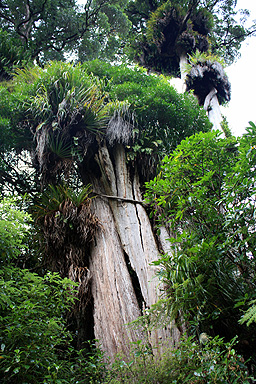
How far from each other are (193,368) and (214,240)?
1153 millimetres

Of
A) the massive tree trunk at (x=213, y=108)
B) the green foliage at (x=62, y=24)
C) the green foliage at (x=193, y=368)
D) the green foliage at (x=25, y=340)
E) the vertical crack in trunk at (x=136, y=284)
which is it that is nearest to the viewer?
the green foliage at (x=193, y=368)

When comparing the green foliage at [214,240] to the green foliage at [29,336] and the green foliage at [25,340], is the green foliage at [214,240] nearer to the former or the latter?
the green foliage at [29,336]

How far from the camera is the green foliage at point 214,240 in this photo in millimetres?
2973

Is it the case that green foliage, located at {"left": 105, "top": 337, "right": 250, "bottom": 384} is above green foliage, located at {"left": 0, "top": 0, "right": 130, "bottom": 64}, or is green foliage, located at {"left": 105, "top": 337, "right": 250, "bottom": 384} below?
below

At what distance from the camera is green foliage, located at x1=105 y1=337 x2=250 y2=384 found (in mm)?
2348

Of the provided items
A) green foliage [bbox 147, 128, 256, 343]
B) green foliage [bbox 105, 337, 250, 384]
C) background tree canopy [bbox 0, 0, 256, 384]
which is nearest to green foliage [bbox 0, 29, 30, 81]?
background tree canopy [bbox 0, 0, 256, 384]

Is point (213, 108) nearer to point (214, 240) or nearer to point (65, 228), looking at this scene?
point (65, 228)

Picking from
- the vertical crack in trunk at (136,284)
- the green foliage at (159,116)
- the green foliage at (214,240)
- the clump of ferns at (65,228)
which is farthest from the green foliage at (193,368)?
the green foliage at (159,116)

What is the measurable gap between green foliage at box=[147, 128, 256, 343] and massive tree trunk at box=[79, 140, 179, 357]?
1.87 ft

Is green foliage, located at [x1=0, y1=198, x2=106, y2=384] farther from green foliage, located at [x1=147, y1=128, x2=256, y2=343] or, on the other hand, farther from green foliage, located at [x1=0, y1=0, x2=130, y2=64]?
green foliage, located at [x1=0, y1=0, x2=130, y2=64]

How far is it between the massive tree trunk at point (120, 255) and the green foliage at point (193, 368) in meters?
0.74

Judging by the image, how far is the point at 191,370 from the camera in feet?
8.40

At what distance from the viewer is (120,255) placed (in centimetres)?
510

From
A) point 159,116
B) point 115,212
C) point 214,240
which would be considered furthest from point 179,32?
point 214,240
